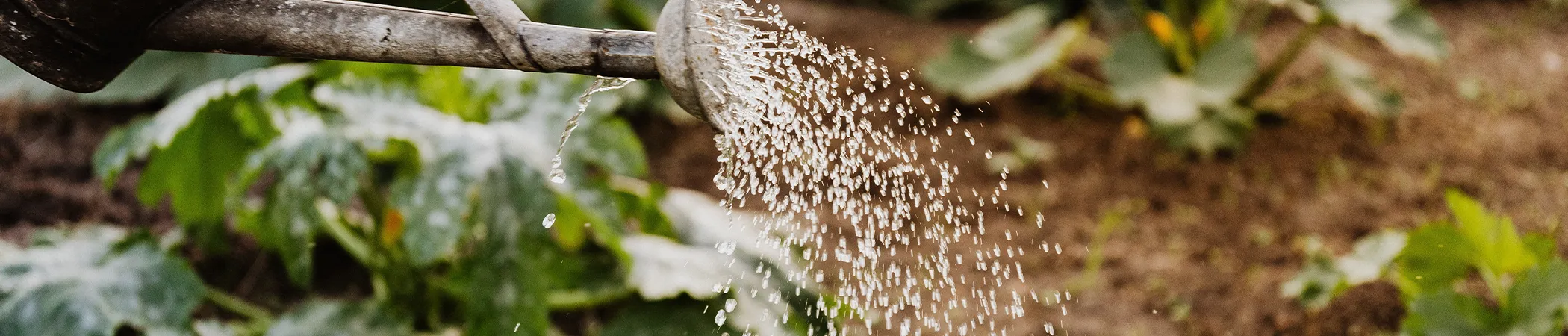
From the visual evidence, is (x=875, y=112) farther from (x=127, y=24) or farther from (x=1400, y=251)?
(x=127, y=24)

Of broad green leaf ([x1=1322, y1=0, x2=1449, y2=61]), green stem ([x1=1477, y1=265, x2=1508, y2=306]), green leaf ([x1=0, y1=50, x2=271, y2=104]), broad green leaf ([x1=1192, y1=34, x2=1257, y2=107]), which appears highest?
green stem ([x1=1477, y1=265, x2=1508, y2=306])

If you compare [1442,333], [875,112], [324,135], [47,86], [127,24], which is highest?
[127,24]

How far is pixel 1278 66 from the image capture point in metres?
3.09

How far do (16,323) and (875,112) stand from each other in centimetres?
237

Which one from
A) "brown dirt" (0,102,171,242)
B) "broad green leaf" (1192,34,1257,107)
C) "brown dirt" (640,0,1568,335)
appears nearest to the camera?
"brown dirt" (640,0,1568,335)

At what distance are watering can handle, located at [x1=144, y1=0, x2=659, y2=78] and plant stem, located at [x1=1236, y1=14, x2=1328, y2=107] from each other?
2.46 meters

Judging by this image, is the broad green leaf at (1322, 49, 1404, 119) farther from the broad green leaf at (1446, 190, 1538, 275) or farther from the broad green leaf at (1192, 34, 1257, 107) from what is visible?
the broad green leaf at (1446, 190, 1538, 275)

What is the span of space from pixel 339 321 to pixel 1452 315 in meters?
1.74

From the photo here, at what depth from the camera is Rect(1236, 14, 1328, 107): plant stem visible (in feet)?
9.82

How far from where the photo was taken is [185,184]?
186 cm

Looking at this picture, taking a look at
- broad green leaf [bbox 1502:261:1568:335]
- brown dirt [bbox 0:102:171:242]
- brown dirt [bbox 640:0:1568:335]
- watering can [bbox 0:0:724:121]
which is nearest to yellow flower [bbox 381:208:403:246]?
watering can [bbox 0:0:724:121]

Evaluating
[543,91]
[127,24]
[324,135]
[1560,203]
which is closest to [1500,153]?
[1560,203]

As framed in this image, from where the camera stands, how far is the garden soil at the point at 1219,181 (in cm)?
227

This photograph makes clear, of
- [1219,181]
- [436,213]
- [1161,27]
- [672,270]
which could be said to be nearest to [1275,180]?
[1219,181]
